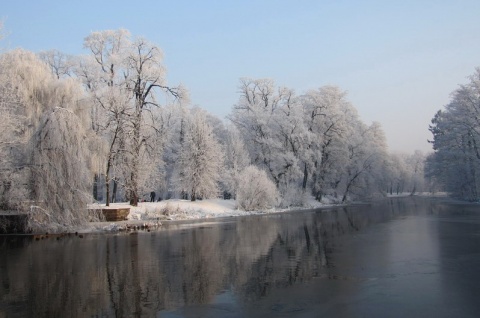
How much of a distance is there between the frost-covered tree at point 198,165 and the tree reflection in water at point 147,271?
87.2 feet

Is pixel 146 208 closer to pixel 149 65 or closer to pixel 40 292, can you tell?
pixel 149 65

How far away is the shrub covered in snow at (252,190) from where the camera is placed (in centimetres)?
4822

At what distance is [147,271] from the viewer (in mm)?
13906

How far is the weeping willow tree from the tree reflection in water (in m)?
2.56

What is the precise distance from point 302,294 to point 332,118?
177 ft

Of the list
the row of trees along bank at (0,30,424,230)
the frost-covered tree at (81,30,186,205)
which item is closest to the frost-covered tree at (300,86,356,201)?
the row of trees along bank at (0,30,424,230)

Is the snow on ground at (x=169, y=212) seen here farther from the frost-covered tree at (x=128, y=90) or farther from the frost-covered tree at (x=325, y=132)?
the frost-covered tree at (x=325, y=132)

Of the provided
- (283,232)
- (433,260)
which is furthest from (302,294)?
(283,232)

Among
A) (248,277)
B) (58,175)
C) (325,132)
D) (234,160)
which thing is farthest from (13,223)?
(325,132)

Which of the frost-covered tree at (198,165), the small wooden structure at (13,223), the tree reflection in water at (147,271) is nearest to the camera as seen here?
the tree reflection in water at (147,271)

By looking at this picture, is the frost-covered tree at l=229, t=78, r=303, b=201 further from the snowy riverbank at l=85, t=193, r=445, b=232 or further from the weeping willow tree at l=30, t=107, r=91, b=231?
Answer: the weeping willow tree at l=30, t=107, r=91, b=231

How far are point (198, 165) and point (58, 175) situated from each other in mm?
25243

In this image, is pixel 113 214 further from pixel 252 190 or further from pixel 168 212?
pixel 252 190

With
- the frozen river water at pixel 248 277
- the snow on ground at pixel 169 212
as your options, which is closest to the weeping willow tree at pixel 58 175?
the snow on ground at pixel 169 212
